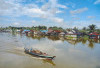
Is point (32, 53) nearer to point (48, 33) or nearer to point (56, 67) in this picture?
point (56, 67)

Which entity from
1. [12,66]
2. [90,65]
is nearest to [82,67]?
[90,65]

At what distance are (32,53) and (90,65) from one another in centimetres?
1141

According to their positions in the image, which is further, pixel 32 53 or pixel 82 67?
pixel 32 53

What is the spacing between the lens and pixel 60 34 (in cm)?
6228

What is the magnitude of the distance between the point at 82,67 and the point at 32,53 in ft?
33.3

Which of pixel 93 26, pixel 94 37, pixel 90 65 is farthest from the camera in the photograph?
pixel 93 26

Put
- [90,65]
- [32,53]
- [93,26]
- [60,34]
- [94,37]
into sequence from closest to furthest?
[90,65] → [32,53] → [94,37] → [93,26] → [60,34]

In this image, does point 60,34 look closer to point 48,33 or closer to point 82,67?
point 48,33

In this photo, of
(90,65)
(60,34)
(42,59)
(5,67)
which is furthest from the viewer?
(60,34)

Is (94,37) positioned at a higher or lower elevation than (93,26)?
lower

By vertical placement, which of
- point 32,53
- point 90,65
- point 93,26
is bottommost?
point 90,65

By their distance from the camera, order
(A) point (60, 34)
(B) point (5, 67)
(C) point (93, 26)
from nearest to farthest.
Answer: (B) point (5, 67) < (C) point (93, 26) < (A) point (60, 34)

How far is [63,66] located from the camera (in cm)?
1410

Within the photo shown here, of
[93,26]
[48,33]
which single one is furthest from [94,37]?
[48,33]
